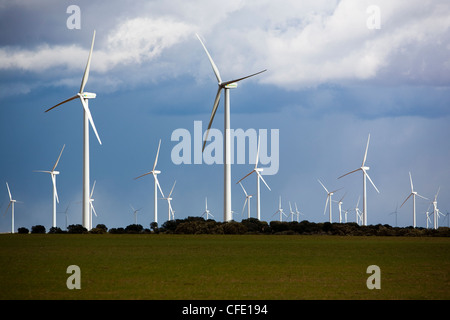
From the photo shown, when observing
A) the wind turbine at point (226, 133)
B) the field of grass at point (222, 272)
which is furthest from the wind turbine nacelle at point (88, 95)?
the field of grass at point (222, 272)

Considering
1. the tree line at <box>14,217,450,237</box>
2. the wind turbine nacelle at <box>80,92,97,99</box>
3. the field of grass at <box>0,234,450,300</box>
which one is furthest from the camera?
the wind turbine nacelle at <box>80,92,97,99</box>

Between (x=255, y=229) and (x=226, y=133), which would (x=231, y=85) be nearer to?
(x=226, y=133)

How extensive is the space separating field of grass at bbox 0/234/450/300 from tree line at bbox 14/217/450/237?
28.2 m

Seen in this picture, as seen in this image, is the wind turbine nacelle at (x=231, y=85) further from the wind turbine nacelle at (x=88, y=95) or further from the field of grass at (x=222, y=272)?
the field of grass at (x=222, y=272)

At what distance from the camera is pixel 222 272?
3641 centimetres

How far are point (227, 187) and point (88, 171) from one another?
17.5 meters

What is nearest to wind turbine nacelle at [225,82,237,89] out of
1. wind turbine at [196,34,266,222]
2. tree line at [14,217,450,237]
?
wind turbine at [196,34,266,222]

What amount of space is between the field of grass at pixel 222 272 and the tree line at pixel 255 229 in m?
28.2

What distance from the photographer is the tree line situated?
272ft

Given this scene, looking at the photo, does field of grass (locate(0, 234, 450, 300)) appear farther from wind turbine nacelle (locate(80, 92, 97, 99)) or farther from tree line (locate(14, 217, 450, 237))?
wind turbine nacelle (locate(80, 92, 97, 99))

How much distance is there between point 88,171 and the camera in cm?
8744
